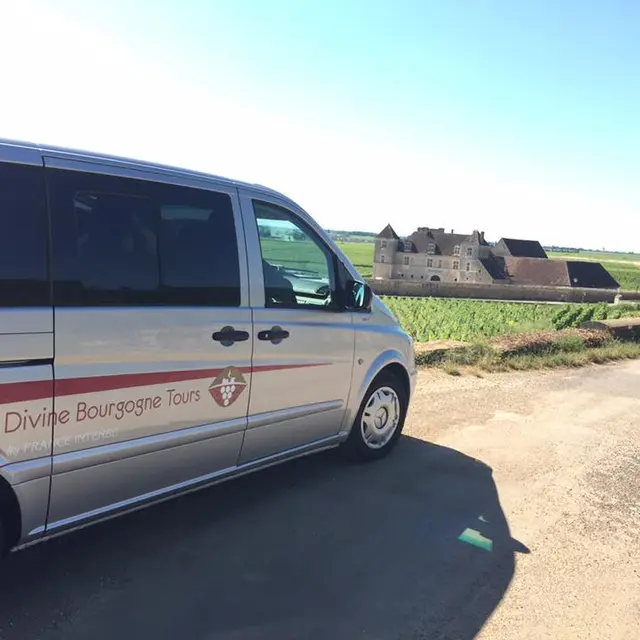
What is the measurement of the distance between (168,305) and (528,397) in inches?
→ 221

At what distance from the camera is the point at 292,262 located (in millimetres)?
4078

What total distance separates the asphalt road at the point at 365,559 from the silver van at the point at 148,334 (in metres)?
0.36

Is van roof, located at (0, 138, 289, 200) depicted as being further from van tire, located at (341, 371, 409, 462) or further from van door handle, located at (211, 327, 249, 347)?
van tire, located at (341, 371, 409, 462)

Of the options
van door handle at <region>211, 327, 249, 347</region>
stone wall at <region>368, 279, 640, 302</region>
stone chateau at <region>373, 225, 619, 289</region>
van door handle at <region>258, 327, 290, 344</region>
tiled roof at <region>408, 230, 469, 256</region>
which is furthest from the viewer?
tiled roof at <region>408, 230, 469, 256</region>

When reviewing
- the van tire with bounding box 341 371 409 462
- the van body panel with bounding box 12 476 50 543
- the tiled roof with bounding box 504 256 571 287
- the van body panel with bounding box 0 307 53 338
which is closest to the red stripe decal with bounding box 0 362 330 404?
the van body panel with bounding box 0 307 53 338

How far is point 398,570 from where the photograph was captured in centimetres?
334

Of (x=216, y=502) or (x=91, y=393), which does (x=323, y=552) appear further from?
(x=91, y=393)

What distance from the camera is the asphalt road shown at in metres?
2.84

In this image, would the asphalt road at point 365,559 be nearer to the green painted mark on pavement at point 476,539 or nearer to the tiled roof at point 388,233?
the green painted mark on pavement at point 476,539

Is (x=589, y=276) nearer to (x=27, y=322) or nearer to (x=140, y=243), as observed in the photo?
(x=140, y=243)

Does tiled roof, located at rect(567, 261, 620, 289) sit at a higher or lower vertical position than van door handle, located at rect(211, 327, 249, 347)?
lower

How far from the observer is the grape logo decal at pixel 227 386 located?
3398 millimetres

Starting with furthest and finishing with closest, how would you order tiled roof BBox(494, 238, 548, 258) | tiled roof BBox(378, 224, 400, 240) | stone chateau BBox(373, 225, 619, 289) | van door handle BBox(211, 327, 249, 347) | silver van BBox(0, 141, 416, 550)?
tiled roof BBox(494, 238, 548, 258)
tiled roof BBox(378, 224, 400, 240)
stone chateau BBox(373, 225, 619, 289)
van door handle BBox(211, 327, 249, 347)
silver van BBox(0, 141, 416, 550)

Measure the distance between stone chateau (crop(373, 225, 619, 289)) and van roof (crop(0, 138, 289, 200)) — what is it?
85024 millimetres
